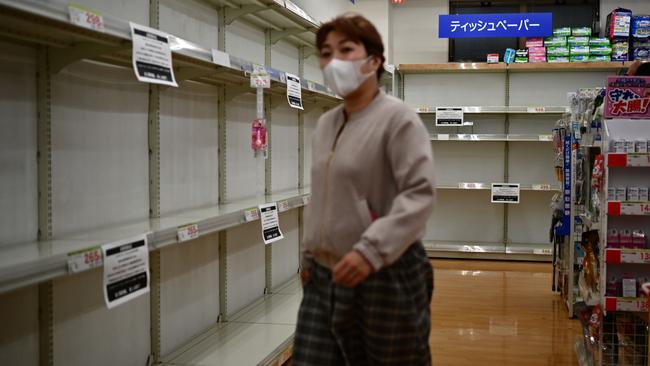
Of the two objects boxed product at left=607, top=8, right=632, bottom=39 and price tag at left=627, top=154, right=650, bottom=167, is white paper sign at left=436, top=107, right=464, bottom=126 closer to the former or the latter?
boxed product at left=607, top=8, right=632, bottom=39

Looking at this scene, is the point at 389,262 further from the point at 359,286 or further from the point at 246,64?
the point at 246,64

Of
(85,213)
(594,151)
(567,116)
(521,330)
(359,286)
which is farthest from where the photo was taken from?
(567,116)

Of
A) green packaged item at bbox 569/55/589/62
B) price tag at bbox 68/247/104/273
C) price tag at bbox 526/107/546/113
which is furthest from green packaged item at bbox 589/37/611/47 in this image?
price tag at bbox 68/247/104/273

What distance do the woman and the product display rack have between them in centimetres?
68

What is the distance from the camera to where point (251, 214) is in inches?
125

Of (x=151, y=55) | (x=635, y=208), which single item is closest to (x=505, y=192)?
(x=635, y=208)

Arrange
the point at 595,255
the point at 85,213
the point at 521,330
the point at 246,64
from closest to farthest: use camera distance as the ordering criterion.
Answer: the point at 85,213 → the point at 246,64 → the point at 595,255 → the point at 521,330

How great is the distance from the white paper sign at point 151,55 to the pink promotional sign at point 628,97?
217cm

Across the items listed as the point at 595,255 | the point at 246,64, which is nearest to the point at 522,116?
the point at 595,255

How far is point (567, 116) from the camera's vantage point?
491 centimetres

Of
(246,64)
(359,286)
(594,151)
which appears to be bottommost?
(359,286)

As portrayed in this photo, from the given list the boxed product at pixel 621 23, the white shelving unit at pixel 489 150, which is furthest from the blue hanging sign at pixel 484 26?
the boxed product at pixel 621 23

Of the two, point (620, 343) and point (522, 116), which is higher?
point (522, 116)

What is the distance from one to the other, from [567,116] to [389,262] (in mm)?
3712
